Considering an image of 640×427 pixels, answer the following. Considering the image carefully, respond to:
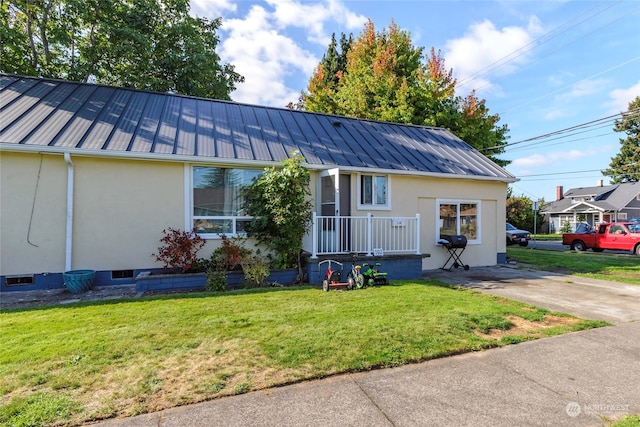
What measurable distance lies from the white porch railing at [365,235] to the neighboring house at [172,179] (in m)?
0.06

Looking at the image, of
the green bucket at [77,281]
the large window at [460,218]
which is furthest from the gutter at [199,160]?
the green bucket at [77,281]

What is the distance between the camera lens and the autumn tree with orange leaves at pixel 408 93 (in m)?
16.2

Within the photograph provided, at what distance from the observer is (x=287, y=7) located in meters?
11.0

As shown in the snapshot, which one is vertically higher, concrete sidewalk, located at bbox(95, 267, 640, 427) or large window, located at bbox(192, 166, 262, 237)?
large window, located at bbox(192, 166, 262, 237)

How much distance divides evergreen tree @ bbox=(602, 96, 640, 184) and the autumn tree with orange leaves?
3671cm

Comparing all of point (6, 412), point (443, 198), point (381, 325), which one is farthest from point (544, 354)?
point (443, 198)

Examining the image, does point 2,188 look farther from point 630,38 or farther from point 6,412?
point 630,38

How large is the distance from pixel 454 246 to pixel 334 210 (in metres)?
3.88

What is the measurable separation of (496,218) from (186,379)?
10706 millimetres

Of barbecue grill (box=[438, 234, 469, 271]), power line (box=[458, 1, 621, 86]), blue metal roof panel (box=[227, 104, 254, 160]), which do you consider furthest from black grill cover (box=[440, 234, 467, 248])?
power line (box=[458, 1, 621, 86])

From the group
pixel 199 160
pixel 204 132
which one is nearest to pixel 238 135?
pixel 204 132

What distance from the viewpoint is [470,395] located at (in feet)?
8.89

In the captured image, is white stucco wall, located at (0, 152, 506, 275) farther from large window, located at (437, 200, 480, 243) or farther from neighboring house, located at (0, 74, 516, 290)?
large window, located at (437, 200, 480, 243)

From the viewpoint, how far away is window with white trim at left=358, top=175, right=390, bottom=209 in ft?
29.0
